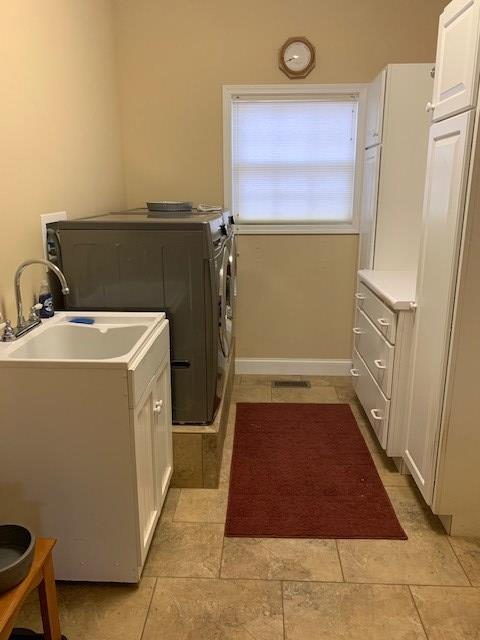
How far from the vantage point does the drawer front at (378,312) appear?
2405 millimetres

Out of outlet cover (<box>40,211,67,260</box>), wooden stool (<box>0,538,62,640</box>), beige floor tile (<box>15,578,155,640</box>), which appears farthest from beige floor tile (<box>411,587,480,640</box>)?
outlet cover (<box>40,211,67,260</box>)

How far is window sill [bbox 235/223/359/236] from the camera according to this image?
11.6 ft

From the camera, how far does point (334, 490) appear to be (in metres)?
2.40

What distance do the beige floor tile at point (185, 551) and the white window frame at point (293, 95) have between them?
83.2 inches

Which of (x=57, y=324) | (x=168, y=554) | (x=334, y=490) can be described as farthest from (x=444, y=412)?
(x=57, y=324)

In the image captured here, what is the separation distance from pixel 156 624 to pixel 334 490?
42.2 inches

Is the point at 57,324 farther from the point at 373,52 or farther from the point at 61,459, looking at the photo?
the point at 373,52

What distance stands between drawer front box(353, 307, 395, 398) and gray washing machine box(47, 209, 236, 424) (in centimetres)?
85

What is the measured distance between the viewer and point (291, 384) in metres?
3.67

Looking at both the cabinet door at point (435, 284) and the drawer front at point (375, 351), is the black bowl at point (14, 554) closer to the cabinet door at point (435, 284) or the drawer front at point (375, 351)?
the cabinet door at point (435, 284)

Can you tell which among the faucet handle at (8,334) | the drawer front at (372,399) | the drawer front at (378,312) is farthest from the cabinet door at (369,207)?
the faucet handle at (8,334)

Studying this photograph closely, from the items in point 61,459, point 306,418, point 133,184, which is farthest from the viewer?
point 133,184

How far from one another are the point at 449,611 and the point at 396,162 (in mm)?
2302

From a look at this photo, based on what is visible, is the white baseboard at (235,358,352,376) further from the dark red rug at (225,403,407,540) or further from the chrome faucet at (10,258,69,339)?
the chrome faucet at (10,258,69,339)
